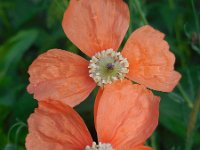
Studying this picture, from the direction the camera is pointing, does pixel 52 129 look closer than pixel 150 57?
Yes

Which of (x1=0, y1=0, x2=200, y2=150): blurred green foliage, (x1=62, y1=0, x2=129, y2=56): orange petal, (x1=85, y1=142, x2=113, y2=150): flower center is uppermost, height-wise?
(x1=62, y1=0, x2=129, y2=56): orange petal

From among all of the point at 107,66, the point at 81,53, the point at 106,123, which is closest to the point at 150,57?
the point at 107,66

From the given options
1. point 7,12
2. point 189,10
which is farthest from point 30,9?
point 189,10

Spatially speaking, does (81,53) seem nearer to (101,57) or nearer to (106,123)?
(101,57)

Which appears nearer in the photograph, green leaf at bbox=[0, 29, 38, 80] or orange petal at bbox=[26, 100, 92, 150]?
orange petal at bbox=[26, 100, 92, 150]

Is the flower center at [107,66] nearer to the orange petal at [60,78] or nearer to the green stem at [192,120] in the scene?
the orange petal at [60,78]

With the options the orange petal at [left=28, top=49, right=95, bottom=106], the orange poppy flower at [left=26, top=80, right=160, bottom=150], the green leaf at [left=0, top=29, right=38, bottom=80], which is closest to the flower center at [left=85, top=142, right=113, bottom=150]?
the orange poppy flower at [left=26, top=80, right=160, bottom=150]

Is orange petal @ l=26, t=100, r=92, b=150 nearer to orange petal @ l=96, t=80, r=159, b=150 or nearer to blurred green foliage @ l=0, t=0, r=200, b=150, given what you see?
orange petal @ l=96, t=80, r=159, b=150
